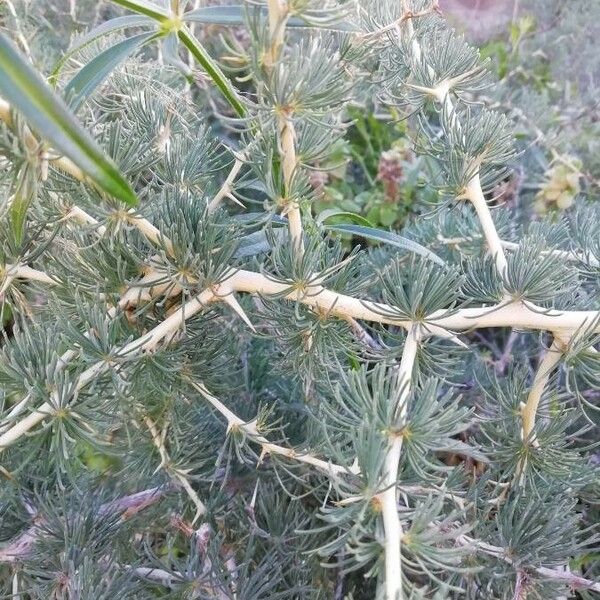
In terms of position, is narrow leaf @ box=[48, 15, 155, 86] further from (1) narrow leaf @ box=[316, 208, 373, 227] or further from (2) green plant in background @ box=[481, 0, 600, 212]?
(2) green plant in background @ box=[481, 0, 600, 212]

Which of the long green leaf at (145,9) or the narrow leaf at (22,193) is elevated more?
the long green leaf at (145,9)

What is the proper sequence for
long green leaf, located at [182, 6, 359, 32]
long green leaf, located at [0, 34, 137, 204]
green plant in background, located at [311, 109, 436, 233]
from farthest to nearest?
1. green plant in background, located at [311, 109, 436, 233]
2. long green leaf, located at [182, 6, 359, 32]
3. long green leaf, located at [0, 34, 137, 204]

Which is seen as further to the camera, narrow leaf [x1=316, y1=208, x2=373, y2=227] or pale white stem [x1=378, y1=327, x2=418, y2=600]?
narrow leaf [x1=316, y1=208, x2=373, y2=227]

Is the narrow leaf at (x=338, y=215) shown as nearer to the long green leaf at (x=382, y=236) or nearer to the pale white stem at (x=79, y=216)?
the long green leaf at (x=382, y=236)

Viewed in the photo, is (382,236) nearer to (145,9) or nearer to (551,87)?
(145,9)

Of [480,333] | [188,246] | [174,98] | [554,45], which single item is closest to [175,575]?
[188,246]

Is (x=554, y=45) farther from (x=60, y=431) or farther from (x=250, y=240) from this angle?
(x=60, y=431)

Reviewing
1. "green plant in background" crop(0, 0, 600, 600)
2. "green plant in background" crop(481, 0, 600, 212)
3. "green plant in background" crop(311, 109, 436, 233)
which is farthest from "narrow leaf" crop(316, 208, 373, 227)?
"green plant in background" crop(481, 0, 600, 212)

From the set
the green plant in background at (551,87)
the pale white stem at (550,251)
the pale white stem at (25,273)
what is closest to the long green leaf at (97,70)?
the pale white stem at (25,273)
